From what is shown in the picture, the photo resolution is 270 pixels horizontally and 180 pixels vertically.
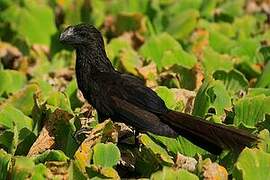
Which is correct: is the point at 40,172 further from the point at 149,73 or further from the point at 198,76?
the point at 149,73

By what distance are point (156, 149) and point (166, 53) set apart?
212 cm

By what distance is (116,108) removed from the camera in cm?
497

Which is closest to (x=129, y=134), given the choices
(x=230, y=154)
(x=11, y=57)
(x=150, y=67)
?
(x=230, y=154)

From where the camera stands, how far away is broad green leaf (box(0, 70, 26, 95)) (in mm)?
6594

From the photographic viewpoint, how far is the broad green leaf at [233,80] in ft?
21.0

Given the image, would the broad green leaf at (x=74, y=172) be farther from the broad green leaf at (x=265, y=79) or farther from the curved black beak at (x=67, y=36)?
the broad green leaf at (x=265, y=79)

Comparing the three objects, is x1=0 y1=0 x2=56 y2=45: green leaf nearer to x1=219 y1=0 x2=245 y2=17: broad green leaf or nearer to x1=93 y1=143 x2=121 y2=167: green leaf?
x1=219 y1=0 x2=245 y2=17: broad green leaf

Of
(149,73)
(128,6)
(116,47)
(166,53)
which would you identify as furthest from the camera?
(128,6)

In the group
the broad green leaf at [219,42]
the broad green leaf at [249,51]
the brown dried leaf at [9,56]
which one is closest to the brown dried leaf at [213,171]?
the broad green leaf at [249,51]

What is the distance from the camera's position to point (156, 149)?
15.4 feet

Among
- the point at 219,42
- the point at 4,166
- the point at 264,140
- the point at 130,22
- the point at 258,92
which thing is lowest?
the point at 4,166

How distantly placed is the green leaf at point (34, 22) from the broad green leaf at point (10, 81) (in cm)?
131

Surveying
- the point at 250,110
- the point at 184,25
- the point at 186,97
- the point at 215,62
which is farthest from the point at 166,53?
the point at 250,110

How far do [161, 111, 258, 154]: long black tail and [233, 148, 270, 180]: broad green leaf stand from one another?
0.78ft
